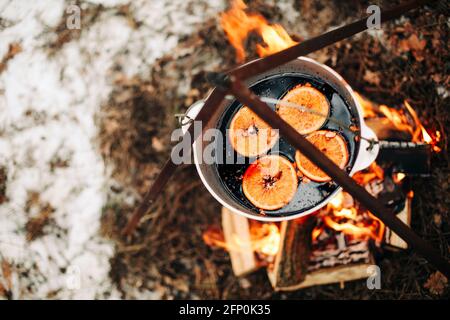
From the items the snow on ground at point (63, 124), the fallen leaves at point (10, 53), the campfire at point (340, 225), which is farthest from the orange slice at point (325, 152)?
the fallen leaves at point (10, 53)

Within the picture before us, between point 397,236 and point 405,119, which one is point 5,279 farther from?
point 405,119

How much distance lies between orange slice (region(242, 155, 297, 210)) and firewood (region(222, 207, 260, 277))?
1.63ft

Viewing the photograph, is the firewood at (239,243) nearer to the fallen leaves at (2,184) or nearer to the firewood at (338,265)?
the firewood at (338,265)

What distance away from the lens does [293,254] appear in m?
2.61

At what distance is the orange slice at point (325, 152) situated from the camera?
89.4 inches

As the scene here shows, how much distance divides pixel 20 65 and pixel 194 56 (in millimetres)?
1499

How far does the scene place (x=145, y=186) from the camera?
3070 millimetres

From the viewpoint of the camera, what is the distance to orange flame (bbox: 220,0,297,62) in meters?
2.53

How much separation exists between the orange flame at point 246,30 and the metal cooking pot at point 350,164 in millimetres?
239

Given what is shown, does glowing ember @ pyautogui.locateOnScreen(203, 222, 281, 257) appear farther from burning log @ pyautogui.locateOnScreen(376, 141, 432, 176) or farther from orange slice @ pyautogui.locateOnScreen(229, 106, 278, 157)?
burning log @ pyautogui.locateOnScreen(376, 141, 432, 176)

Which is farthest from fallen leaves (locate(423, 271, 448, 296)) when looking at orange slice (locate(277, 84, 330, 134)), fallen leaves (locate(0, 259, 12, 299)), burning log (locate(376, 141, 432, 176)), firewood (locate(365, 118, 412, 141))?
fallen leaves (locate(0, 259, 12, 299))

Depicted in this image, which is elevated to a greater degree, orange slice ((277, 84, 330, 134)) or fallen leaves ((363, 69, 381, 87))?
fallen leaves ((363, 69, 381, 87))

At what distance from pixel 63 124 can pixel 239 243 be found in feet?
5.70

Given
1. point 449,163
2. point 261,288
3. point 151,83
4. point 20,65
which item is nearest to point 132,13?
point 151,83
